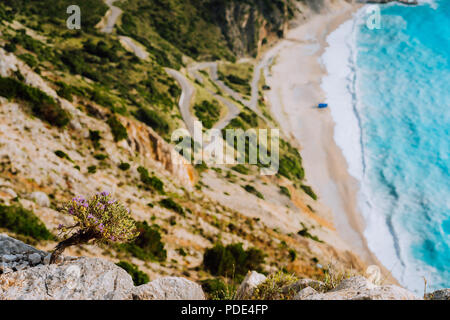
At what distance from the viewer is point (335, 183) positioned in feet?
204

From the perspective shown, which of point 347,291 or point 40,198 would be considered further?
point 40,198

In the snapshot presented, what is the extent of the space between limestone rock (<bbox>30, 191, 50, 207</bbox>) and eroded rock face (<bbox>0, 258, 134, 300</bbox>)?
12.1 metres

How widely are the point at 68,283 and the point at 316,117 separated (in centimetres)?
8103

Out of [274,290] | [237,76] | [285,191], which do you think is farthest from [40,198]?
[237,76]

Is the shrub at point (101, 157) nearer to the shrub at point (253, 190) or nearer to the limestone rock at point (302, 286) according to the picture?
the limestone rock at point (302, 286)

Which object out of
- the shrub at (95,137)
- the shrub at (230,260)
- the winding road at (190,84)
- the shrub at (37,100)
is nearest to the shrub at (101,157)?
the shrub at (95,137)

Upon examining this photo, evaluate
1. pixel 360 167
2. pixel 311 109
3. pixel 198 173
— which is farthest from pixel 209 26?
pixel 198 173

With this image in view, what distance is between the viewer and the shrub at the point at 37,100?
24.5 metres

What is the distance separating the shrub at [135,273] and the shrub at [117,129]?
54.4 feet

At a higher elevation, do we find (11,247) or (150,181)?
(11,247)

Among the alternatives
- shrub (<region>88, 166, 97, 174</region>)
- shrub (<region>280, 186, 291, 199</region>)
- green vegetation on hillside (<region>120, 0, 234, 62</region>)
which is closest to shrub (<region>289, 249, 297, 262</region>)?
shrub (<region>280, 186, 291, 199</region>)

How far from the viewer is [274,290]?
32.7 ft

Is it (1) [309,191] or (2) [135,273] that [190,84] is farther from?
(2) [135,273]

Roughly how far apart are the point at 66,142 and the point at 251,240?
19.2 meters
